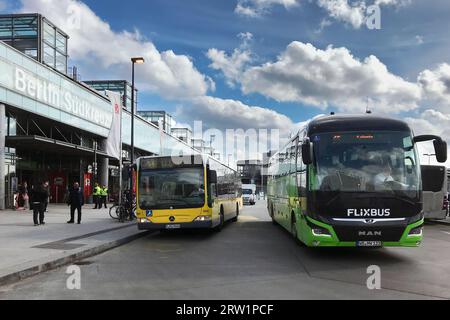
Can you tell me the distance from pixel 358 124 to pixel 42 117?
83.2 ft

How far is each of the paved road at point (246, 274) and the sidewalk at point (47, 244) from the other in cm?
34

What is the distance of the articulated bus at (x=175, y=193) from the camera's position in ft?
47.9

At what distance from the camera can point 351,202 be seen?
9.92m

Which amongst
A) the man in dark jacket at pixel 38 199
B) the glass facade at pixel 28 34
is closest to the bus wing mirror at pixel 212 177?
the man in dark jacket at pixel 38 199

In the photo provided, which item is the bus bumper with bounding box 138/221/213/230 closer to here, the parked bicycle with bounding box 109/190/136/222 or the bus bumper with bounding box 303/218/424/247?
the bus bumper with bounding box 303/218/424/247

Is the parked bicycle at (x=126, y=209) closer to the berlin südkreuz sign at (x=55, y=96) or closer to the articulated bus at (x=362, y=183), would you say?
the berlin südkreuz sign at (x=55, y=96)

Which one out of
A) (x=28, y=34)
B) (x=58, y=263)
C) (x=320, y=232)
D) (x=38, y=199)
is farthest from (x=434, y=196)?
(x=28, y=34)

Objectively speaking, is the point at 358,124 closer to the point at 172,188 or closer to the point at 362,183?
the point at 362,183

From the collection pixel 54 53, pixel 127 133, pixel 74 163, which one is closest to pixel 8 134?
pixel 54 53

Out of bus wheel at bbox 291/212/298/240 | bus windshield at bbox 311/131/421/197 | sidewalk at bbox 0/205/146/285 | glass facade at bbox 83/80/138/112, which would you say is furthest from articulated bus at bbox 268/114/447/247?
glass facade at bbox 83/80/138/112

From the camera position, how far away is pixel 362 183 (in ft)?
33.0
